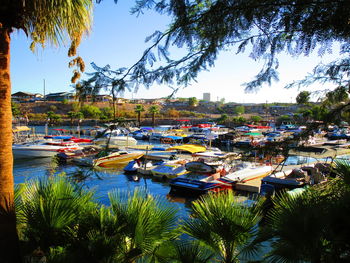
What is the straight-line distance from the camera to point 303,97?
4238 millimetres

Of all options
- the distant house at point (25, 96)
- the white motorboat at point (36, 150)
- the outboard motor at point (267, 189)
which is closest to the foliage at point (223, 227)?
the outboard motor at point (267, 189)

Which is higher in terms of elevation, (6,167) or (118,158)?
(6,167)

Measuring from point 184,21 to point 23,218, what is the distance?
4.72 metres

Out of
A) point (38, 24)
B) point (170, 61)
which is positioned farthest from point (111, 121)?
point (38, 24)

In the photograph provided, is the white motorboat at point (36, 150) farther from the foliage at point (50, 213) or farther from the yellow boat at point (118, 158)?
the foliage at point (50, 213)

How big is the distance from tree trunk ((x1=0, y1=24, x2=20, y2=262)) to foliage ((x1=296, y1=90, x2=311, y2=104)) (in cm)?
459

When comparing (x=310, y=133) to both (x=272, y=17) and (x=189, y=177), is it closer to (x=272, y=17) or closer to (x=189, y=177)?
(x=272, y=17)

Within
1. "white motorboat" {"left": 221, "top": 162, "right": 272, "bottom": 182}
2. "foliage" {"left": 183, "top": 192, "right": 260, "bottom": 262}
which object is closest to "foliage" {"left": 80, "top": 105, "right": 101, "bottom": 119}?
"foliage" {"left": 183, "top": 192, "right": 260, "bottom": 262}

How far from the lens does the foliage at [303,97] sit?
13.9 ft

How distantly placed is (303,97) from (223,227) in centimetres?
236

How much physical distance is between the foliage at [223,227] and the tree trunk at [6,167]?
9.42 feet

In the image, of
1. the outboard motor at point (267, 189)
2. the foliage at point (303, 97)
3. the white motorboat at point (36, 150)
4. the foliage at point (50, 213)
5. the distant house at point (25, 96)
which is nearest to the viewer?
the foliage at point (303, 97)

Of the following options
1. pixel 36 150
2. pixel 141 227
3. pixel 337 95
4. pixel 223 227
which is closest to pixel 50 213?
pixel 141 227

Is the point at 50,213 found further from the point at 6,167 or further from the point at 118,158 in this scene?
the point at 118,158
